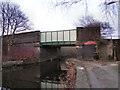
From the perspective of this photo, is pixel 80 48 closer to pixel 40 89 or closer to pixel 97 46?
pixel 97 46

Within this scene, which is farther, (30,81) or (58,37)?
(58,37)

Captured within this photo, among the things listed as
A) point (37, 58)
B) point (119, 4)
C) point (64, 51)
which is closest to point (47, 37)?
point (37, 58)

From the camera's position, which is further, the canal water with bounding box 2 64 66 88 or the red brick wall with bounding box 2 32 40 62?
the red brick wall with bounding box 2 32 40 62

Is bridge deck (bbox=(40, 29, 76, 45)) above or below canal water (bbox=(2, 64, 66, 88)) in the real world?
above

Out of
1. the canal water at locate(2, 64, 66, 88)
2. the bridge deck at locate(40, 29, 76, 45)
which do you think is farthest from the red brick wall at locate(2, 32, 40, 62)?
the canal water at locate(2, 64, 66, 88)

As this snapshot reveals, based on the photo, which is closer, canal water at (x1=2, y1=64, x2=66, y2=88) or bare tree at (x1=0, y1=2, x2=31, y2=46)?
canal water at (x1=2, y1=64, x2=66, y2=88)

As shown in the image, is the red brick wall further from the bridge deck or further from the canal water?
the canal water

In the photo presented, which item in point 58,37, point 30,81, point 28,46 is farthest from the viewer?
point 28,46

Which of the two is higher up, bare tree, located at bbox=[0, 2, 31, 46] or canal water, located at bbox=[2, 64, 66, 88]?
bare tree, located at bbox=[0, 2, 31, 46]

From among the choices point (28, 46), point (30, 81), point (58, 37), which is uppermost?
point (58, 37)

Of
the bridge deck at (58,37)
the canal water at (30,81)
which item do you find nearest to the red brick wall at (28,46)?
the bridge deck at (58,37)

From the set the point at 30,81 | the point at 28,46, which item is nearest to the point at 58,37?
the point at 28,46

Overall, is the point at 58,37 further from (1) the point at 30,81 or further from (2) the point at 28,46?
(1) the point at 30,81

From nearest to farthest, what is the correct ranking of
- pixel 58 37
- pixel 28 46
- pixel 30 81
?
pixel 30 81 < pixel 58 37 < pixel 28 46
